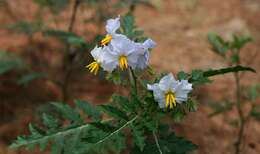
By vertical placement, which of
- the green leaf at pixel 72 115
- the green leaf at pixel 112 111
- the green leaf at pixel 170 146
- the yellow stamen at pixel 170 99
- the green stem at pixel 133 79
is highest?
the green stem at pixel 133 79

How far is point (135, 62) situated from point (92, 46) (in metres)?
0.92

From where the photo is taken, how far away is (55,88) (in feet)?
11.8

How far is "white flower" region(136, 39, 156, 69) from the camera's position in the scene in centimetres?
197

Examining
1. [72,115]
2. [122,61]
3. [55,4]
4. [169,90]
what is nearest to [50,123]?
[72,115]

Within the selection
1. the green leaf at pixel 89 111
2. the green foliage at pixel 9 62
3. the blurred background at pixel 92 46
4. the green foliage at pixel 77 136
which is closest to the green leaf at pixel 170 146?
the green foliage at pixel 77 136

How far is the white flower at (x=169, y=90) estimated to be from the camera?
1915mm

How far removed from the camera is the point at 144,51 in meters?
1.98

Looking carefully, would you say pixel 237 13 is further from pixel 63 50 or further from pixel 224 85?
pixel 63 50

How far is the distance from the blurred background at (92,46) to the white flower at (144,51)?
732mm

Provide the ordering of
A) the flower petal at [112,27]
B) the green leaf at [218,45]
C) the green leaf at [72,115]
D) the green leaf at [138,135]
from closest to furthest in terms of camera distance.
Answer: the green leaf at [138,135], the flower petal at [112,27], the green leaf at [72,115], the green leaf at [218,45]

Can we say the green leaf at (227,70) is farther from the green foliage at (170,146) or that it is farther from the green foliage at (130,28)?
the green foliage at (130,28)

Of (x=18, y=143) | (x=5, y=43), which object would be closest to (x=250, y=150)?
(x=18, y=143)

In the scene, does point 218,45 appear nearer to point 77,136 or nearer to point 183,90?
point 183,90

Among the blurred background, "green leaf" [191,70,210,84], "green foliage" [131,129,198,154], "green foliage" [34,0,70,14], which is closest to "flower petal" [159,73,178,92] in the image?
"green leaf" [191,70,210,84]
